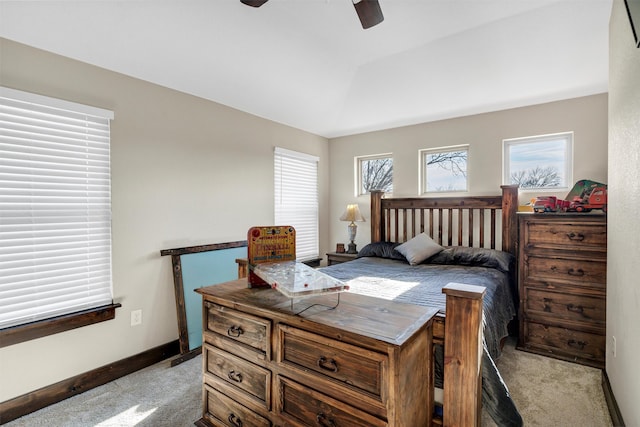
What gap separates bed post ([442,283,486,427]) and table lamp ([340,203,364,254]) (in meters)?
2.82

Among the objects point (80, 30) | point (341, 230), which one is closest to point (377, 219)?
point (341, 230)

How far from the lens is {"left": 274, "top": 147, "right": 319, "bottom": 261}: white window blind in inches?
151

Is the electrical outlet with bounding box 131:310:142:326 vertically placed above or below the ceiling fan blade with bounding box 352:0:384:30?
below

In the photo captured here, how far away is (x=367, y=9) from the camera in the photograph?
5.44 ft

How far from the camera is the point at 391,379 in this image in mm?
1025

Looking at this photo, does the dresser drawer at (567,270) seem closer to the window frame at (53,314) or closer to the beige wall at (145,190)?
the beige wall at (145,190)

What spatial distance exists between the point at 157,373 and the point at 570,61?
4338 millimetres

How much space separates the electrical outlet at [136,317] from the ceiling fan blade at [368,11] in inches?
109

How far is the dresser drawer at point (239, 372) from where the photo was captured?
1.41m

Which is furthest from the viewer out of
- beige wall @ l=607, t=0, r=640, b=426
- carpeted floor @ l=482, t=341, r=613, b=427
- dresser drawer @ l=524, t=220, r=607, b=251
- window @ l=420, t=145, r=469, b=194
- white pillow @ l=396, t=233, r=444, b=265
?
window @ l=420, t=145, r=469, b=194

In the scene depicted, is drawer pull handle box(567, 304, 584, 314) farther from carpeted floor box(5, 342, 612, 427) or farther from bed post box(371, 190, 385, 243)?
bed post box(371, 190, 385, 243)

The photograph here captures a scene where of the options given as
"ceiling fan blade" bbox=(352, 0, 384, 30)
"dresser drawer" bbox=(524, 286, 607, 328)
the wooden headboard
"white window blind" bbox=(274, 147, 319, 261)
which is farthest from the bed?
"ceiling fan blade" bbox=(352, 0, 384, 30)

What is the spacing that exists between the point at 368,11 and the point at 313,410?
202 cm

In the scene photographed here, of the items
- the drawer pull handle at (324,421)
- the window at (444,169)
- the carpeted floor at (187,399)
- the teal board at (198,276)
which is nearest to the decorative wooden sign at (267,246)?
the drawer pull handle at (324,421)
